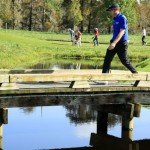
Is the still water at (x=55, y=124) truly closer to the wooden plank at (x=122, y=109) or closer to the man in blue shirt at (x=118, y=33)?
the wooden plank at (x=122, y=109)

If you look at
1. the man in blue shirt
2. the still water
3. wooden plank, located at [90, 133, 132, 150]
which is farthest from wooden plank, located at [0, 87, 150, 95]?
wooden plank, located at [90, 133, 132, 150]

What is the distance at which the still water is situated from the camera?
17672mm

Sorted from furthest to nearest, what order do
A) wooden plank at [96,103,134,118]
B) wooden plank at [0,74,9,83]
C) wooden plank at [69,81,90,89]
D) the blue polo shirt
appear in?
wooden plank at [96,103,134,118], the blue polo shirt, wooden plank at [69,81,90,89], wooden plank at [0,74,9,83]

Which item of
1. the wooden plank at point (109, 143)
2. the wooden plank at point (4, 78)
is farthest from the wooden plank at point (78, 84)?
the wooden plank at point (109, 143)

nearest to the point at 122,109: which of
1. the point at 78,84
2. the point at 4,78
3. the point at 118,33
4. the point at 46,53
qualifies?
the point at 78,84

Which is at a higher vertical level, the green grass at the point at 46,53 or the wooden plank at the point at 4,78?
the wooden plank at the point at 4,78

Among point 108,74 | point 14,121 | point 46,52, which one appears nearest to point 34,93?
point 108,74

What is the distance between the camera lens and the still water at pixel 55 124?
17672 mm

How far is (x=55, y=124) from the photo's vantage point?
22.8 m

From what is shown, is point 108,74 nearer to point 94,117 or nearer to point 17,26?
point 94,117

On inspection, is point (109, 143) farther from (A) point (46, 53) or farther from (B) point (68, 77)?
(A) point (46, 53)

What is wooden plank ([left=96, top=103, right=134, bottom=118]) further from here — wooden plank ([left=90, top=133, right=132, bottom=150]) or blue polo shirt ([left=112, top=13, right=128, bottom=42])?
blue polo shirt ([left=112, top=13, right=128, bottom=42])

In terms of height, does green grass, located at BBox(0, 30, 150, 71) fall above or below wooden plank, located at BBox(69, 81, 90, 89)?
below

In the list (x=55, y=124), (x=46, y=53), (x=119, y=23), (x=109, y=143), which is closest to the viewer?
(x=119, y=23)
